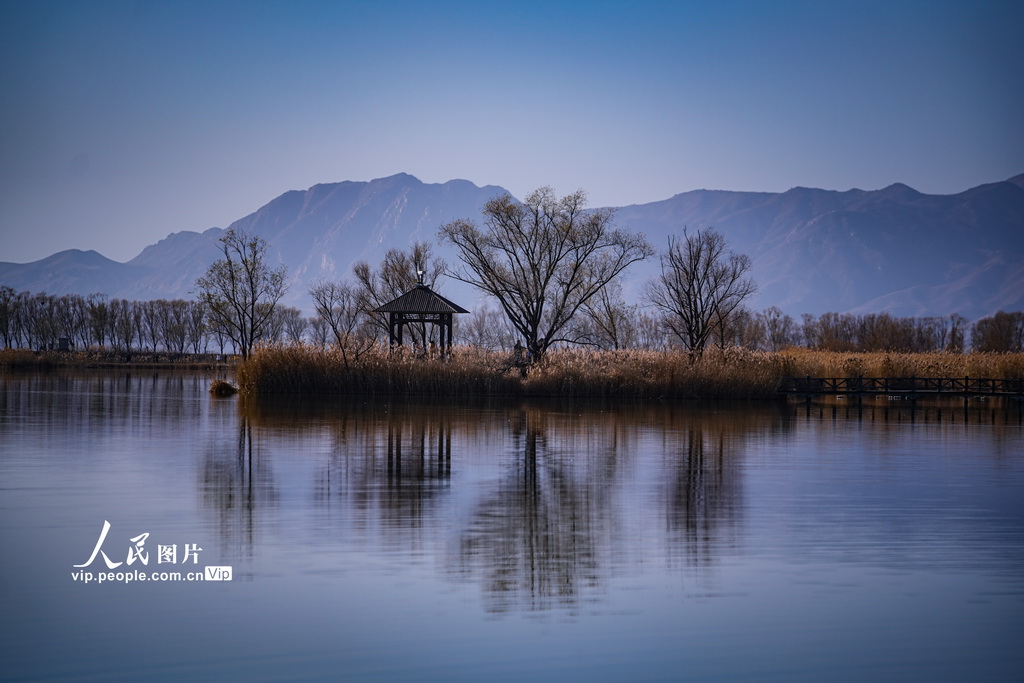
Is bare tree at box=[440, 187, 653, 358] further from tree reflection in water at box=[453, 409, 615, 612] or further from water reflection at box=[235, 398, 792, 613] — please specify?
tree reflection in water at box=[453, 409, 615, 612]

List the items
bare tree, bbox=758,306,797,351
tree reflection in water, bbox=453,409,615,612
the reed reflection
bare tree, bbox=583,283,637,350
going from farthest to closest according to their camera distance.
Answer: bare tree, bbox=758,306,797,351 < bare tree, bbox=583,283,637,350 < the reed reflection < tree reflection in water, bbox=453,409,615,612

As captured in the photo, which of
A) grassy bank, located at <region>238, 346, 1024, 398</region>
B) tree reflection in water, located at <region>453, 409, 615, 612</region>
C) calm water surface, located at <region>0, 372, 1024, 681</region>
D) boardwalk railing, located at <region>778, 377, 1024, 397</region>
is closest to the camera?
calm water surface, located at <region>0, 372, 1024, 681</region>

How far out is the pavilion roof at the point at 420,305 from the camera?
39.5 metres

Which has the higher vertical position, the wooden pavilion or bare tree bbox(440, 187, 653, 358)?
bare tree bbox(440, 187, 653, 358)

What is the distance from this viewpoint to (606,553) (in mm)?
8328

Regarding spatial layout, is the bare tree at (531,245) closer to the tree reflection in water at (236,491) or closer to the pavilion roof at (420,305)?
the pavilion roof at (420,305)

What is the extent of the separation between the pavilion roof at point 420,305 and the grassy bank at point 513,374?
143 inches

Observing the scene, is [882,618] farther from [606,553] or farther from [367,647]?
[367,647]

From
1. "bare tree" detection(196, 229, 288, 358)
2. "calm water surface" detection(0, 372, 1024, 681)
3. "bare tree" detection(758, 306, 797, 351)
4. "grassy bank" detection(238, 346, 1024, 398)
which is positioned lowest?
"calm water surface" detection(0, 372, 1024, 681)

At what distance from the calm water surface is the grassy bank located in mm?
18688

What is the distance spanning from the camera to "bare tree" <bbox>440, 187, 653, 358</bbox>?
44688 millimetres

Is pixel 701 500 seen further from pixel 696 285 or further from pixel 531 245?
pixel 696 285

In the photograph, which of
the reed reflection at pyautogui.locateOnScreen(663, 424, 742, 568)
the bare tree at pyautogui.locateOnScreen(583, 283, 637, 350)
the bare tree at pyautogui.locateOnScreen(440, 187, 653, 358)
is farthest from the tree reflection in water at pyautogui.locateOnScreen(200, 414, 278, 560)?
the bare tree at pyautogui.locateOnScreen(583, 283, 637, 350)

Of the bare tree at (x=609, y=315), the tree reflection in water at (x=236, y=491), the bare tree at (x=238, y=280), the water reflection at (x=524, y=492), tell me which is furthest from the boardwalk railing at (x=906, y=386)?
the bare tree at (x=238, y=280)
